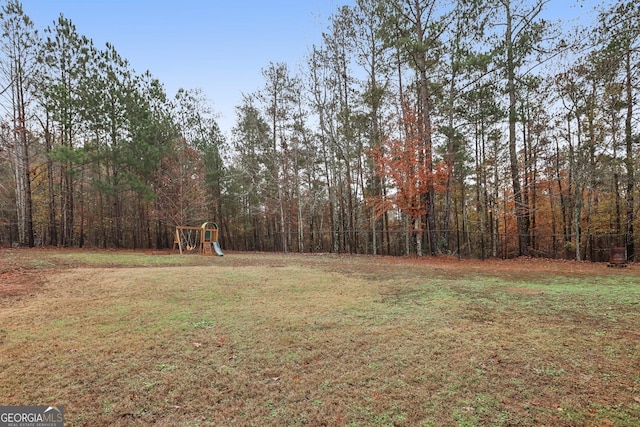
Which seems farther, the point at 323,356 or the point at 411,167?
the point at 411,167

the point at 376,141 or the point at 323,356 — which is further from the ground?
the point at 376,141

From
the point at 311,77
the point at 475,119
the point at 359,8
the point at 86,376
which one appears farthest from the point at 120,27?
the point at 475,119

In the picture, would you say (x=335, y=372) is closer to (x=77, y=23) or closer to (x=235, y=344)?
(x=235, y=344)

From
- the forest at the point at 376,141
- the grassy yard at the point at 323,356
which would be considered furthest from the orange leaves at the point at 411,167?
the grassy yard at the point at 323,356

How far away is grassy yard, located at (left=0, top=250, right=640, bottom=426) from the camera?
6.67 feet

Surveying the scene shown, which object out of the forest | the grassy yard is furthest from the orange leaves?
the grassy yard

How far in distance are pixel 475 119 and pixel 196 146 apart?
54.5 ft

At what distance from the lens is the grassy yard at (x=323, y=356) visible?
6.67ft

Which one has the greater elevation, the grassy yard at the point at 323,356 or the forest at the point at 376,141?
the forest at the point at 376,141

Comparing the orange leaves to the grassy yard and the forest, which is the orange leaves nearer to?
the forest

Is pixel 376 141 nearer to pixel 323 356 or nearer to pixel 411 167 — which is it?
pixel 411 167

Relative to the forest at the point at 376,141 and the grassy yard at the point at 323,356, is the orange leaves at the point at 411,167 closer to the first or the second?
the forest at the point at 376,141

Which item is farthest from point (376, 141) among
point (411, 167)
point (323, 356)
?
point (323, 356)

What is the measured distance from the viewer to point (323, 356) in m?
2.82
